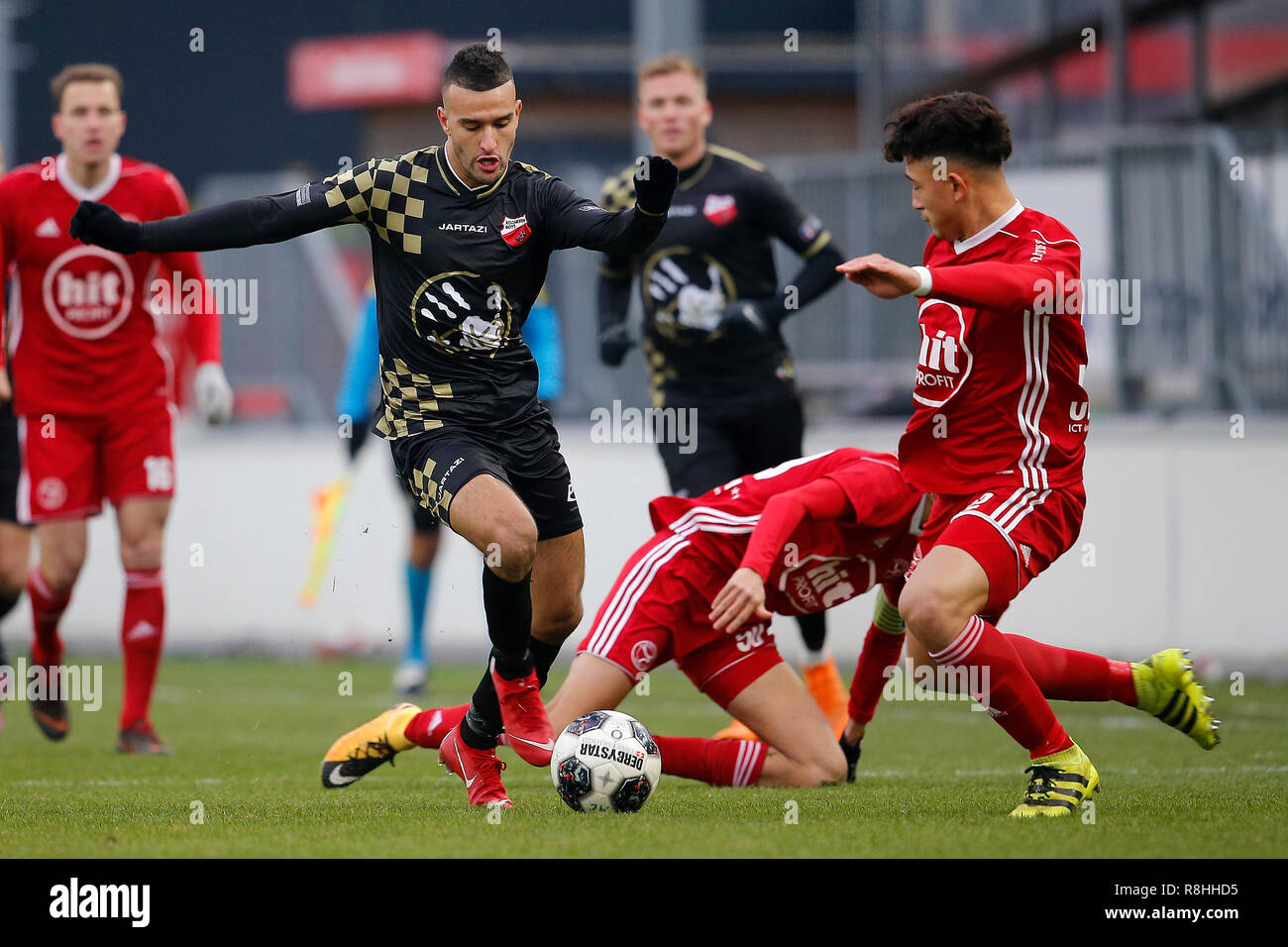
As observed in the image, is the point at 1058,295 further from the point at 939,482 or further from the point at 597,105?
the point at 597,105

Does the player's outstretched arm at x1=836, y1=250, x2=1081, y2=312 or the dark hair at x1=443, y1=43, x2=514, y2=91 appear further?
the dark hair at x1=443, y1=43, x2=514, y2=91

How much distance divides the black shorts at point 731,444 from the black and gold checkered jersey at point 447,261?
1.85m

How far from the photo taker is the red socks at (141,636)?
22.3 feet

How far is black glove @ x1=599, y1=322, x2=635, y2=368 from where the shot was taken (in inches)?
271

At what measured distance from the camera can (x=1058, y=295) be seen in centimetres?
462

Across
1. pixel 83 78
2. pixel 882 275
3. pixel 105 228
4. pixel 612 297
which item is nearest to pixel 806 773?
pixel 882 275

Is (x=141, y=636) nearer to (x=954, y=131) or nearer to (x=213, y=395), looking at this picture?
(x=213, y=395)

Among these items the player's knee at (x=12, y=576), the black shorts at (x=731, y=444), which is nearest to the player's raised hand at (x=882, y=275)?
the black shorts at (x=731, y=444)

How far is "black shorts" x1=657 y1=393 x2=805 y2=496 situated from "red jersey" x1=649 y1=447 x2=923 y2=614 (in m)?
1.29

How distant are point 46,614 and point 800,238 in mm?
3572

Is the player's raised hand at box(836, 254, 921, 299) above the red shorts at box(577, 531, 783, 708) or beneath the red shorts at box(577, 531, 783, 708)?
above

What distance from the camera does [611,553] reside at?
10.7 metres

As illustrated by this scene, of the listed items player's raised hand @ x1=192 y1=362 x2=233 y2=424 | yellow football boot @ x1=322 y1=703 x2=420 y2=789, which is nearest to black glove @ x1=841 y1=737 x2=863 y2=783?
yellow football boot @ x1=322 y1=703 x2=420 y2=789

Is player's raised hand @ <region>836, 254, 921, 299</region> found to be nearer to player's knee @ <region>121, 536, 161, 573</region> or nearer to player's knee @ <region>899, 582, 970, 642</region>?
player's knee @ <region>899, 582, 970, 642</region>
